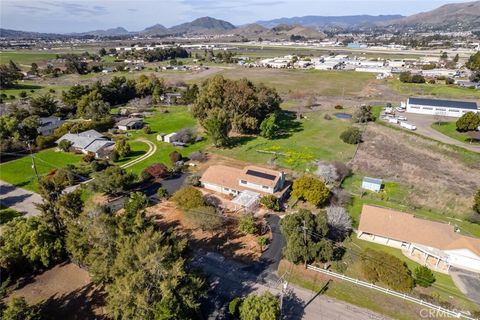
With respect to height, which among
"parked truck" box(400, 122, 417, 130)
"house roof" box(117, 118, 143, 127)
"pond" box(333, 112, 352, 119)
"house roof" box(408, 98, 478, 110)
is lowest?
"parked truck" box(400, 122, 417, 130)

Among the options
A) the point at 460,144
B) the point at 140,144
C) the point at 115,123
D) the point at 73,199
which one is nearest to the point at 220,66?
the point at 115,123

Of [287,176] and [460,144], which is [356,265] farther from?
[460,144]

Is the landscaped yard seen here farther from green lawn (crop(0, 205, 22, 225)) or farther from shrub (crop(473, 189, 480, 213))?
green lawn (crop(0, 205, 22, 225))

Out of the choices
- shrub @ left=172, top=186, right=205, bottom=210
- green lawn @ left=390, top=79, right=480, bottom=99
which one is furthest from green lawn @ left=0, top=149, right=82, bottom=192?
green lawn @ left=390, top=79, right=480, bottom=99

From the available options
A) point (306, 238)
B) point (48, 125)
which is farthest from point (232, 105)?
point (48, 125)

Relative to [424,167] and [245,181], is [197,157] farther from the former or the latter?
[424,167]
